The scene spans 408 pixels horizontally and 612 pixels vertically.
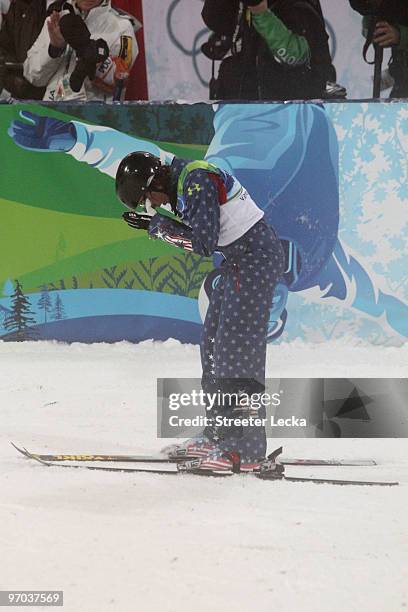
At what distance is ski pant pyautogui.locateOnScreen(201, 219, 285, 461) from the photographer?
9.52 ft

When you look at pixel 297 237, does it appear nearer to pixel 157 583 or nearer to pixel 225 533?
pixel 225 533

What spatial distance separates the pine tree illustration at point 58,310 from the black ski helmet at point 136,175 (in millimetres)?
2230

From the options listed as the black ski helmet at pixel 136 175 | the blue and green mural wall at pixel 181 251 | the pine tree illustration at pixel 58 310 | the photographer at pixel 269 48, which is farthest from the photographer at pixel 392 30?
the black ski helmet at pixel 136 175

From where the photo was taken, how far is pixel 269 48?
5.52m

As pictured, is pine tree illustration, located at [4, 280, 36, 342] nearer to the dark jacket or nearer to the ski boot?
the dark jacket

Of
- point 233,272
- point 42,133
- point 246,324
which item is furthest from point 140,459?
point 42,133

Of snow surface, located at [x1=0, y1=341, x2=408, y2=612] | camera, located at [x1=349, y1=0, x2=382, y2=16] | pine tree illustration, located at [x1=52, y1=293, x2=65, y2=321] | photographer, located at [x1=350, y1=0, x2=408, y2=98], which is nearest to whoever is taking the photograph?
snow surface, located at [x1=0, y1=341, x2=408, y2=612]

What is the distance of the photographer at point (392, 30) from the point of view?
213 inches

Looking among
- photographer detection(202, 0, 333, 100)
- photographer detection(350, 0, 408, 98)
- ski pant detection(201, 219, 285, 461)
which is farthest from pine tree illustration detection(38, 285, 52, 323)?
photographer detection(350, 0, 408, 98)

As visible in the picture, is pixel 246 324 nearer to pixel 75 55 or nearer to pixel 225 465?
pixel 225 465

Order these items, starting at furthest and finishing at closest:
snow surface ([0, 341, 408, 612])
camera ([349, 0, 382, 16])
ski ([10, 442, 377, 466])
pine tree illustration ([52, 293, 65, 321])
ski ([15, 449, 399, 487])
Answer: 1. camera ([349, 0, 382, 16])
2. pine tree illustration ([52, 293, 65, 321])
3. ski ([10, 442, 377, 466])
4. ski ([15, 449, 399, 487])
5. snow surface ([0, 341, 408, 612])

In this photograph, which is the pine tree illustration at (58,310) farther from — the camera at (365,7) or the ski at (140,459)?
the camera at (365,7)

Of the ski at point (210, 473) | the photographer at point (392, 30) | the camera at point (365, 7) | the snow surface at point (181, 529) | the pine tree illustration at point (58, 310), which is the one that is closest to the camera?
the snow surface at point (181, 529)

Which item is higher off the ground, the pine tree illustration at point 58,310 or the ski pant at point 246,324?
the pine tree illustration at point 58,310
